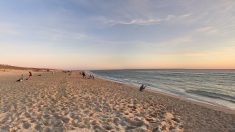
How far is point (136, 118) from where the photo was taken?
30.1 ft

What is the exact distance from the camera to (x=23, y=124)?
7.66 meters

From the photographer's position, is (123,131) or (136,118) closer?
(123,131)

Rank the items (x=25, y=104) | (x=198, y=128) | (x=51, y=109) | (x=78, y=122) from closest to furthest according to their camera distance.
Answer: (x=78, y=122) < (x=198, y=128) < (x=51, y=109) < (x=25, y=104)

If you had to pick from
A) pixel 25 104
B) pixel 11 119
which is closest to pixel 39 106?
pixel 25 104

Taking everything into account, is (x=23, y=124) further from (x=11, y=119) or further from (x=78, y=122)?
(x=78, y=122)

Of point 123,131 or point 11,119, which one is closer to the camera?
point 123,131

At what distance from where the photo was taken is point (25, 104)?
11.1m

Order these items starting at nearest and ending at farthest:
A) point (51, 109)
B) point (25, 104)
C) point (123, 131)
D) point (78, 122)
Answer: point (123, 131)
point (78, 122)
point (51, 109)
point (25, 104)

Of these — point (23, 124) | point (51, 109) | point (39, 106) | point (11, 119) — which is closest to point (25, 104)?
point (39, 106)

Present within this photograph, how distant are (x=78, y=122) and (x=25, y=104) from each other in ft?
14.2

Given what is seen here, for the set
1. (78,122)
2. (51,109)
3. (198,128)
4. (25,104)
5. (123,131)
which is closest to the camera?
(123,131)

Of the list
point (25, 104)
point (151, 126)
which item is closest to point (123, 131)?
point (151, 126)

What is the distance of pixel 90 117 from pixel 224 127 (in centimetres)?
563

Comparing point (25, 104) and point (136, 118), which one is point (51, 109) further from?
point (136, 118)
